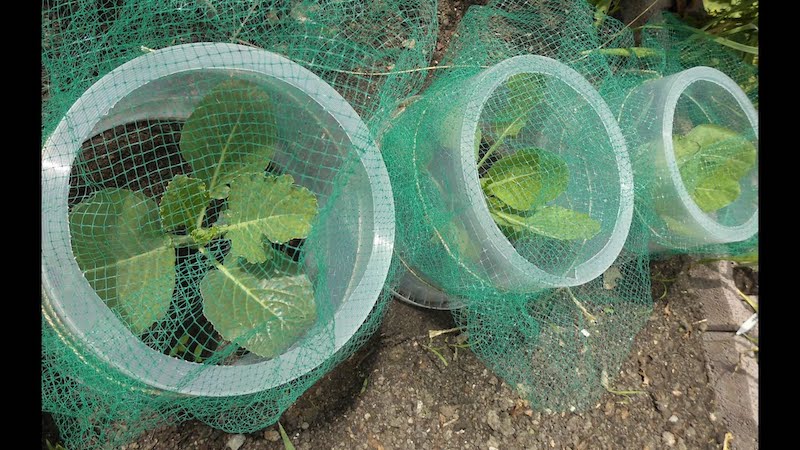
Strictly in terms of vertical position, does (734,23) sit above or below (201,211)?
above

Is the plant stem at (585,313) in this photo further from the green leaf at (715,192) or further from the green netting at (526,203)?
the green leaf at (715,192)

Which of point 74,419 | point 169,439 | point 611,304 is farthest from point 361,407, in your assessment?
point 611,304

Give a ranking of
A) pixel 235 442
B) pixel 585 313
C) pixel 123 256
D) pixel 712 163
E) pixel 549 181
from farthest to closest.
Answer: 1. pixel 712 163
2. pixel 585 313
3. pixel 549 181
4. pixel 235 442
5. pixel 123 256

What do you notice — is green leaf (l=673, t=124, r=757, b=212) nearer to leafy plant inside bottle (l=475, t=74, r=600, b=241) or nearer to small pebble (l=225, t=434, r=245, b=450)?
leafy plant inside bottle (l=475, t=74, r=600, b=241)

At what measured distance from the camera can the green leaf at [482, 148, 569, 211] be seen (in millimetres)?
1208

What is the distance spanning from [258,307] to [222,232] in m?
0.15

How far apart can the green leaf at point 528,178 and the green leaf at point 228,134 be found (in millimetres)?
469

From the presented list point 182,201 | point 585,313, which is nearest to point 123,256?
point 182,201

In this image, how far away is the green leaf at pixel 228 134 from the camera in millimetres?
963

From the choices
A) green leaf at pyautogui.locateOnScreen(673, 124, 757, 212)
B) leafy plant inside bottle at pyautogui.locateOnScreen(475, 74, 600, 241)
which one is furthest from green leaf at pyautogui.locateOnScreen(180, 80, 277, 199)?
green leaf at pyautogui.locateOnScreen(673, 124, 757, 212)

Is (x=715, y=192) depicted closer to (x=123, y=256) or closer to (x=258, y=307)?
(x=258, y=307)

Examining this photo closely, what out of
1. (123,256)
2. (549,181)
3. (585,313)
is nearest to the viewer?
(123,256)

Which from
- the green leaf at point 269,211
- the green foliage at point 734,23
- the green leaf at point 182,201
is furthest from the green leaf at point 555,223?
the green foliage at point 734,23

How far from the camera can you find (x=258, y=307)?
3.22 feet
